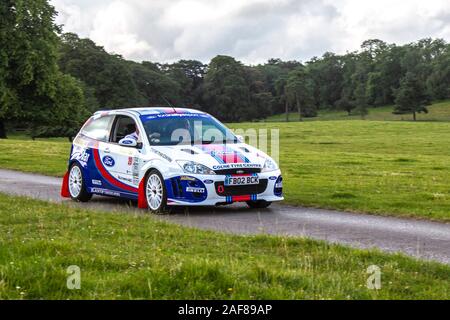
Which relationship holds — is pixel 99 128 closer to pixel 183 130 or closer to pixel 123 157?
pixel 123 157

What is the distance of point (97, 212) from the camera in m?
11.2

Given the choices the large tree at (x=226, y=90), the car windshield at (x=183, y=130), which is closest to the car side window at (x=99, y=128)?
the car windshield at (x=183, y=130)

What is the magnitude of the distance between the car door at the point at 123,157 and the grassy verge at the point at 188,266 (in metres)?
3.22

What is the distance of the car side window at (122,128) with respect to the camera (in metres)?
13.4

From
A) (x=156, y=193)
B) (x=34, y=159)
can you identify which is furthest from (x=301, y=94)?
(x=156, y=193)

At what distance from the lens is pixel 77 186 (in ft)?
46.4

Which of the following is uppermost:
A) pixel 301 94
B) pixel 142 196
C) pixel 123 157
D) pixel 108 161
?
pixel 301 94

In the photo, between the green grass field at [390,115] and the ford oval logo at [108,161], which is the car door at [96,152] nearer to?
the ford oval logo at [108,161]

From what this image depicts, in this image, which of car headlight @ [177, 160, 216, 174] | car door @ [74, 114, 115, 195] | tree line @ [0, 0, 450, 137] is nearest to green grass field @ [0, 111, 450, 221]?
car headlight @ [177, 160, 216, 174]

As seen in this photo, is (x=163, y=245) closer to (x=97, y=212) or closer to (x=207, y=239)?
(x=207, y=239)

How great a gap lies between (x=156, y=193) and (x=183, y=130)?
60.7 inches

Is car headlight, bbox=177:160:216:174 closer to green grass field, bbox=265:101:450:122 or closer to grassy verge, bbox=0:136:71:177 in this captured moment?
grassy verge, bbox=0:136:71:177

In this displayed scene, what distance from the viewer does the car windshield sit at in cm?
1265

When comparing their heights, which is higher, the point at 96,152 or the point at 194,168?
the point at 96,152
